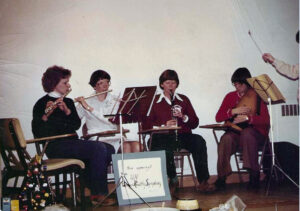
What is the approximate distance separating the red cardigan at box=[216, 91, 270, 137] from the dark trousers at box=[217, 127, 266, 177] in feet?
0.21

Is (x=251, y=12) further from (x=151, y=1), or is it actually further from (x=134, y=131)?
(x=134, y=131)

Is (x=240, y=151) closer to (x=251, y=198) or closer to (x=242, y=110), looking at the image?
(x=242, y=110)

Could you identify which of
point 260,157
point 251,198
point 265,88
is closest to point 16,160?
point 251,198

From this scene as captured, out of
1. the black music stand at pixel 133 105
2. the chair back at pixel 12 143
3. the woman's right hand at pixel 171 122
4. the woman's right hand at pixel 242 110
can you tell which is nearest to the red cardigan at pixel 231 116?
the woman's right hand at pixel 242 110

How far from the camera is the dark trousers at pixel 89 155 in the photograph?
425cm

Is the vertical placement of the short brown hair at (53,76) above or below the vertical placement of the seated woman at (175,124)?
above

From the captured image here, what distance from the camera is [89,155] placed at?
170 inches

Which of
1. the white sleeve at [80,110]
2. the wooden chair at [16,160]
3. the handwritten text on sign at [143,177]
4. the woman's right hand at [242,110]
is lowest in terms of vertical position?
the handwritten text on sign at [143,177]

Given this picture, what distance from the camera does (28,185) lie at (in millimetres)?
3662

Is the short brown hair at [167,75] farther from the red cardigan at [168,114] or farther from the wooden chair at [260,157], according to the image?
the wooden chair at [260,157]

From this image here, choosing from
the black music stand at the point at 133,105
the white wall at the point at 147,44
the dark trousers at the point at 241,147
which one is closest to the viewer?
the black music stand at the point at 133,105

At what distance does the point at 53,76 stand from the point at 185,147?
1501 millimetres

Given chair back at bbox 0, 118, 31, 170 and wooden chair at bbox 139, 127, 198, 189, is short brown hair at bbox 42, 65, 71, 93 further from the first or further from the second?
wooden chair at bbox 139, 127, 198, 189

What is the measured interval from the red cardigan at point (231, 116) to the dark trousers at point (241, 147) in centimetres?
6
